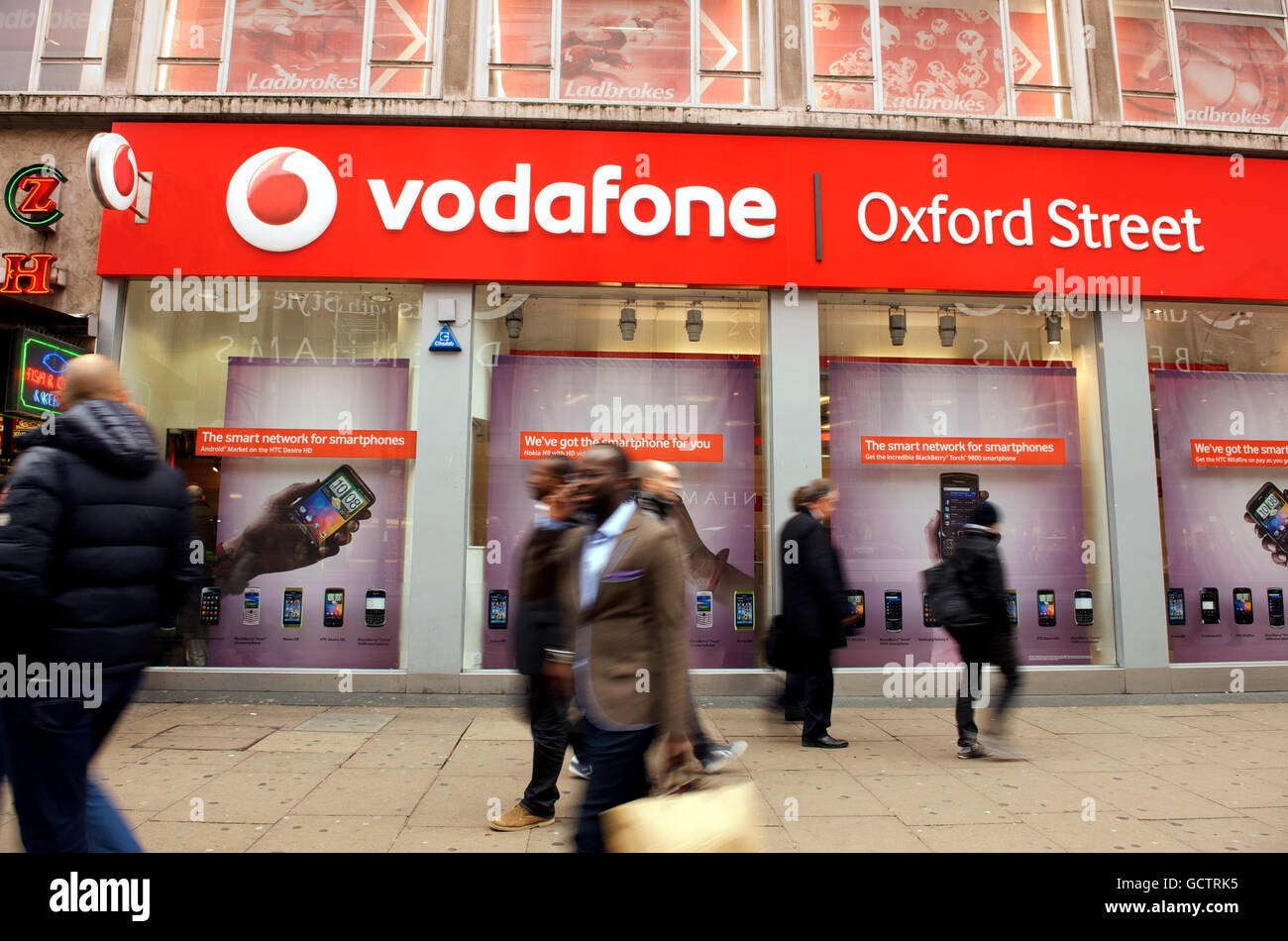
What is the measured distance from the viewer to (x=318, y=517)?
26.2 ft

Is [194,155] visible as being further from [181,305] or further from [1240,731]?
[1240,731]

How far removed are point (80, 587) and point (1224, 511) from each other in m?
10.2

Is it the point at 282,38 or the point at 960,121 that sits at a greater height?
the point at 282,38

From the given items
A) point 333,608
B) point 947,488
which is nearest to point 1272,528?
point 947,488

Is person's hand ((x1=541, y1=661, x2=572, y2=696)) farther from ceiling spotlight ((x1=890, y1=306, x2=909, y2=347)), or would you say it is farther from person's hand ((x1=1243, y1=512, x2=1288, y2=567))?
person's hand ((x1=1243, y1=512, x2=1288, y2=567))

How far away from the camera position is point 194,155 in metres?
7.96

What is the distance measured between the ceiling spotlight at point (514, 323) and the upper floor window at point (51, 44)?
16.9 ft

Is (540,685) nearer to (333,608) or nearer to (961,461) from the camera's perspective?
(333,608)

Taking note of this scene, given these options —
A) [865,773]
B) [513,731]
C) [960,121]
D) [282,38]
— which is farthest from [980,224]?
[282,38]

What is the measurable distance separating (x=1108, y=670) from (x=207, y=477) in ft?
31.4

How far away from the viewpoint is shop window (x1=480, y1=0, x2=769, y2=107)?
8.51 m

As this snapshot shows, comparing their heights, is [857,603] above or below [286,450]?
below

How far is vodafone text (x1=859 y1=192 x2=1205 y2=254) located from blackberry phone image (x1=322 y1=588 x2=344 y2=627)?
6.69 meters

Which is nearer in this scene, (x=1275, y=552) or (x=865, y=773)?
(x=865, y=773)
